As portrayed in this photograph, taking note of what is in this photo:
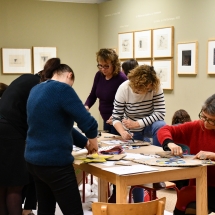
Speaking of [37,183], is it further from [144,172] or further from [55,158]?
[144,172]

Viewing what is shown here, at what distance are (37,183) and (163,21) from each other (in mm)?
3923

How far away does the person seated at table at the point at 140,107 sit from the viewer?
143 inches

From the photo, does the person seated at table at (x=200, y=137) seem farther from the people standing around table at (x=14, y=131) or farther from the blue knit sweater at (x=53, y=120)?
the people standing around table at (x=14, y=131)

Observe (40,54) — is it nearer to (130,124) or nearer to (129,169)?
(130,124)

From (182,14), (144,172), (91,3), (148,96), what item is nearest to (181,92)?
(182,14)

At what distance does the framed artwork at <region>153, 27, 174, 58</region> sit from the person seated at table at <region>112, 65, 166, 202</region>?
2349mm

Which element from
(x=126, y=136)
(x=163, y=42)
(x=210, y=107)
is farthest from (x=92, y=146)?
(x=163, y=42)

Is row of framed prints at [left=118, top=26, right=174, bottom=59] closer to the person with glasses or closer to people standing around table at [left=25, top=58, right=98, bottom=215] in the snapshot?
the person with glasses

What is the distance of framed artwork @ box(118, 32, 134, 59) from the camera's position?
6914 mm

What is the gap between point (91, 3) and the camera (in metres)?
7.84

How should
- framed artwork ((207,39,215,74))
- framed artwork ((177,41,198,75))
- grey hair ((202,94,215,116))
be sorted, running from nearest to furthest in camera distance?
grey hair ((202,94,215,116))
framed artwork ((207,39,215,74))
framed artwork ((177,41,198,75))

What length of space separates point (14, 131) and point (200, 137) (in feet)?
4.66

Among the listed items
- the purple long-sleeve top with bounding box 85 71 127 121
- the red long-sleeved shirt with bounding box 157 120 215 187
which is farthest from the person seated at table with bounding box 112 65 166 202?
the purple long-sleeve top with bounding box 85 71 127 121

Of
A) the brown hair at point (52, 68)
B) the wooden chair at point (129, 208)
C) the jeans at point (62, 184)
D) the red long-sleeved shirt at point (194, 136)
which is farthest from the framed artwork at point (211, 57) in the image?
the wooden chair at point (129, 208)
